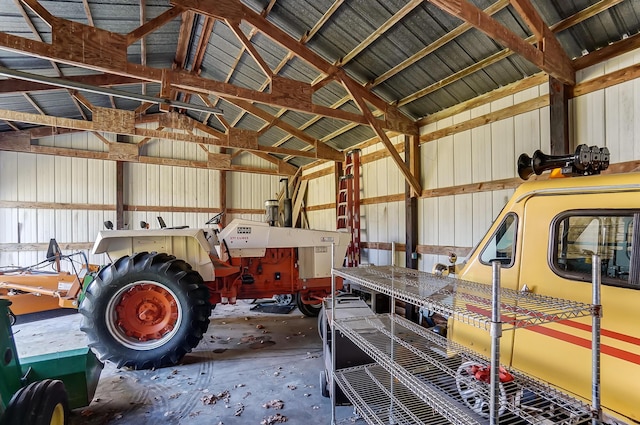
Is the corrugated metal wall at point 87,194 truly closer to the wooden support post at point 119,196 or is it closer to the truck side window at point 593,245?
the wooden support post at point 119,196

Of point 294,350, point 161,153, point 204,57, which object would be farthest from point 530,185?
point 161,153

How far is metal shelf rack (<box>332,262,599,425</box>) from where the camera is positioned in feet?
4.16

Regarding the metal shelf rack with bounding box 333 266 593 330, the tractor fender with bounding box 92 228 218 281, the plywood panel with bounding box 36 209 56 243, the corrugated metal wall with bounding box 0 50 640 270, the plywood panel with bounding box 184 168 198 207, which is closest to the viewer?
the metal shelf rack with bounding box 333 266 593 330

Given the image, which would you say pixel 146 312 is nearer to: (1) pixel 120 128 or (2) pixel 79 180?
(1) pixel 120 128

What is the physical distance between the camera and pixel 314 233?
5145 millimetres

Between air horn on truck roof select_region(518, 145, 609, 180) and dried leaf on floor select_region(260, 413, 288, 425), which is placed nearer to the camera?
air horn on truck roof select_region(518, 145, 609, 180)

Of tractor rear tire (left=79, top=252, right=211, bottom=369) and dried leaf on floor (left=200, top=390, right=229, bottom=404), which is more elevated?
tractor rear tire (left=79, top=252, right=211, bottom=369)

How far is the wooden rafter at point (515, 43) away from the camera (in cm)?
267

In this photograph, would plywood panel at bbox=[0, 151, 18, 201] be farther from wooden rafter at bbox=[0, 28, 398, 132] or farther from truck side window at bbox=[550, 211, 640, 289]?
truck side window at bbox=[550, 211, 640, 289]

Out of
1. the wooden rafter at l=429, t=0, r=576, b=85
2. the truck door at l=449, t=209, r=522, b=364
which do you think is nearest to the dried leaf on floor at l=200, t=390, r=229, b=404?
the truck door at l=449, t=209, r=522, b=364

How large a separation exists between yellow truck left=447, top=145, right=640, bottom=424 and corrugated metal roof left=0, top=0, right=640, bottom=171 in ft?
7.32

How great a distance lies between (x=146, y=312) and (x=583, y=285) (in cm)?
394

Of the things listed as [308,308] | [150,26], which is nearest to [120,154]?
[150,26]

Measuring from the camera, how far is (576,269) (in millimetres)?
1698
